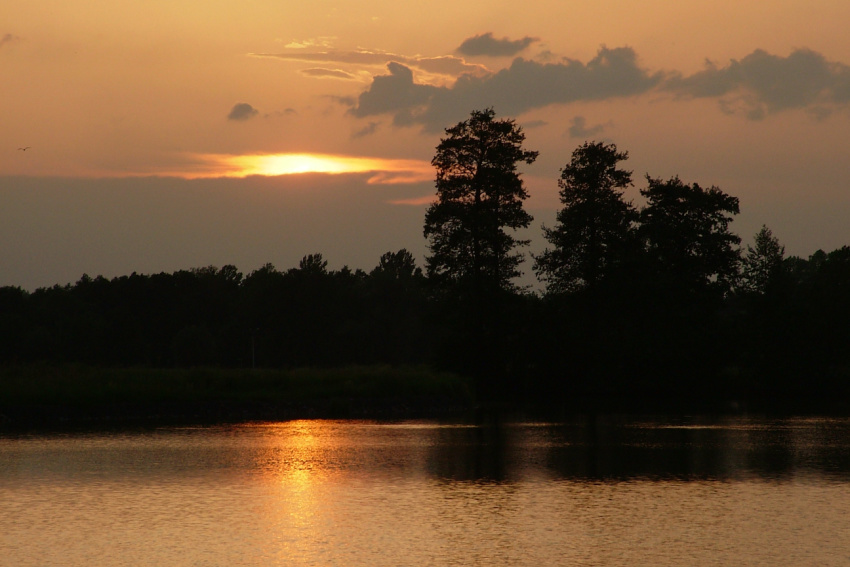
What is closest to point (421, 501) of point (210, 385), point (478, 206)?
point (210, 385)

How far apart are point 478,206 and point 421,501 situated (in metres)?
59.6

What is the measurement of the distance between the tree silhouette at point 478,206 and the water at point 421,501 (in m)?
39.8

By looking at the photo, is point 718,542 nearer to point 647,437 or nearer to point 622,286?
point 647,437

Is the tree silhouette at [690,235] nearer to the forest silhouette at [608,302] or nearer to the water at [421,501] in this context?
the forest silhouette at [608,302]

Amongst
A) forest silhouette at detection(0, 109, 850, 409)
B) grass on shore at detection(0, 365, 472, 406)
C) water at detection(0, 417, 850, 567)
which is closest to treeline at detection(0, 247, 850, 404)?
forest silhouette at detection(0, 109, 850, 409)

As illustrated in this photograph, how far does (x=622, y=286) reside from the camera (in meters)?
89.4

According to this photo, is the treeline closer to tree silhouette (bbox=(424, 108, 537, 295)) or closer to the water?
tree silhouette (bbox=(424, 108, 537, 295))

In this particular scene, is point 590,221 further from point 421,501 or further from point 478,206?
point 421,501

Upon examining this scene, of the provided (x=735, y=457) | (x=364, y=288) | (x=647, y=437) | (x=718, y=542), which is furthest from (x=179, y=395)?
(x=364, y=288)

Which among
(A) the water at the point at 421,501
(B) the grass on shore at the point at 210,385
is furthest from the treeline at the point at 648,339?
(A) the water at the point at 421,501

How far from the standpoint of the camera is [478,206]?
85125 mm

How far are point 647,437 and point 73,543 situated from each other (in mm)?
31366

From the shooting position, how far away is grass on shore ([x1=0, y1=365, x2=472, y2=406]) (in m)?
56.8

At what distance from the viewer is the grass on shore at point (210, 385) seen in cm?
5675
